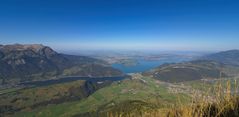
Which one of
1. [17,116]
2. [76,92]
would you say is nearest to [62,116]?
[17,116]

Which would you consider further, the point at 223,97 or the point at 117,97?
the point at 117,97

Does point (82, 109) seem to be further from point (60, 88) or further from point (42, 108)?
point (60, 88)

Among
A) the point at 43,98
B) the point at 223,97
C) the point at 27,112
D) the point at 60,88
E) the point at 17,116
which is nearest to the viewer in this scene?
the point at 223,97

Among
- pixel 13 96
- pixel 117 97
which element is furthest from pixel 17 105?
pixel 117 97

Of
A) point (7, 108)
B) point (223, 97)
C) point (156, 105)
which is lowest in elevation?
point (7, 108)

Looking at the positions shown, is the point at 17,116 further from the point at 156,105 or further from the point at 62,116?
the point at 156,105

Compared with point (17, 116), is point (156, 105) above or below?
above

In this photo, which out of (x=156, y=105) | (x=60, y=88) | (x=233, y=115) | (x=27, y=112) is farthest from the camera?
(x=60, y=88)

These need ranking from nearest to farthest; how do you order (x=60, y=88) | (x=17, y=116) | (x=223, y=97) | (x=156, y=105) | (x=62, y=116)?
(x=223, y=97), (x=156, y=105), (x=62, y=116), (x=17, y=116), (x=60, y=88)

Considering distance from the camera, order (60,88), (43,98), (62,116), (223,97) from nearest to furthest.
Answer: (223,97) → (62,116) → (43,98) → (60,88)
